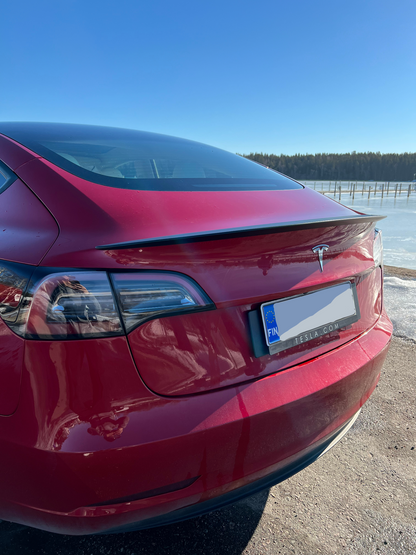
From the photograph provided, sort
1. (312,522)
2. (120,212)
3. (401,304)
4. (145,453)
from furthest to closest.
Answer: (401,304), (312,522), (120,212), (145,453)

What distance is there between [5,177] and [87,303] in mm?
716

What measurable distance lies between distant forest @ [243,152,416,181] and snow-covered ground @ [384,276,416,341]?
108213 millimetres

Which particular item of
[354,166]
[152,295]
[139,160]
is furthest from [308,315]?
[354,166]

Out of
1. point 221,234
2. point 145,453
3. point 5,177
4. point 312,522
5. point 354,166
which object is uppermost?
point 354,166

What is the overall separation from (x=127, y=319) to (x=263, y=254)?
440mm

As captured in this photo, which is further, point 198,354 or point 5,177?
point 5,177

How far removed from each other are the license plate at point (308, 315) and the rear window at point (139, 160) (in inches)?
21.6

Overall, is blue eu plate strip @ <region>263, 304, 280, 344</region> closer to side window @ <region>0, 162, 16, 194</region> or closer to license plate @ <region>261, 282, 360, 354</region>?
license plate @ <region>261, 282, 360, 354</region>

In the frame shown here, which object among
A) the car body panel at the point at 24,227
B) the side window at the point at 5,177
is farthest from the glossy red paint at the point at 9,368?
the side window at the point at 5,177

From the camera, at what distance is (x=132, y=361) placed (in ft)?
3.23

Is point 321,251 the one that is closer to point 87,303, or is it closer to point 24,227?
point 87,303

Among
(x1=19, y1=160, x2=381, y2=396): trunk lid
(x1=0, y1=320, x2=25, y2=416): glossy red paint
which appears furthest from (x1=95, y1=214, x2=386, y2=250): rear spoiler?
(x1=0, y1=320, x2=25, y2=416): glossy red paint

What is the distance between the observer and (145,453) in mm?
975

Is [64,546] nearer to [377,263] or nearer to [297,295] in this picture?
[297,295]
